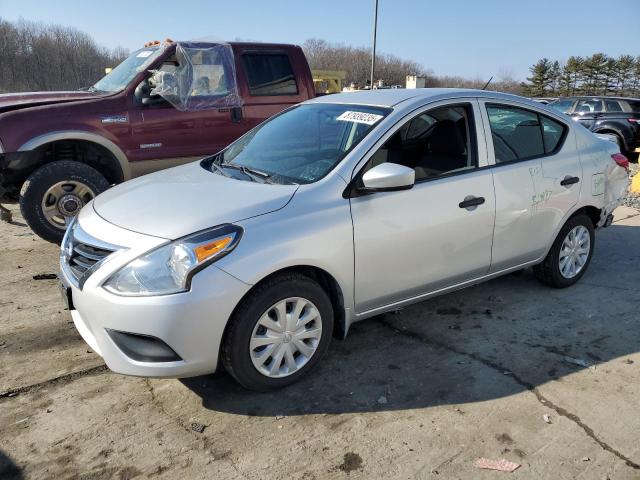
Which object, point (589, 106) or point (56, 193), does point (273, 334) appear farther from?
point (589, 106)

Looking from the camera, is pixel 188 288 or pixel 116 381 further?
pixel 116 381

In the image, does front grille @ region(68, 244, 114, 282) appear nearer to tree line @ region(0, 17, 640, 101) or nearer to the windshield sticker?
the windshield sticker

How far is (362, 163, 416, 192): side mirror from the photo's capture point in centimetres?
305

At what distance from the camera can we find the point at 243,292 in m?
2.69

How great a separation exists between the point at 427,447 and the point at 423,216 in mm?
1405

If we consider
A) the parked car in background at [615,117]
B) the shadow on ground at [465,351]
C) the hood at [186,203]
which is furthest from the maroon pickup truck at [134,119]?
the parked car in background at [615,117]

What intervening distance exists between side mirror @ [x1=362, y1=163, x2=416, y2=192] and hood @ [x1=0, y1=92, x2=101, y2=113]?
13.1 feet

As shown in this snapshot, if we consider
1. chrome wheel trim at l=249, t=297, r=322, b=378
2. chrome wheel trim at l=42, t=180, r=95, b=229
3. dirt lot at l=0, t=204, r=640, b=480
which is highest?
chrome wheel trim at l=42, t=180, r=95, b=229

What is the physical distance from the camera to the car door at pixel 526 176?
3.80 meters

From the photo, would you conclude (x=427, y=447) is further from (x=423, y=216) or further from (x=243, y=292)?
(x=423, y=216)

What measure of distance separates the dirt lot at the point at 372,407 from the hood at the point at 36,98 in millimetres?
2395

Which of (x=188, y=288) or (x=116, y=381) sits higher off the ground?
(x=188, y=288)

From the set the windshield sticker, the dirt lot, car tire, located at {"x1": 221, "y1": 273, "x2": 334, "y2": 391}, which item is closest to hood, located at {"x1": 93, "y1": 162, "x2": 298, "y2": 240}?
car tire, located at {"x1": 221, "y1": 273, "x2": 334, "y2": 391}

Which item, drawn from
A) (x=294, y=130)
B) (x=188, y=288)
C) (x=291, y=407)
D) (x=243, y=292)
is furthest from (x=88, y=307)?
(x=294, y=130)
